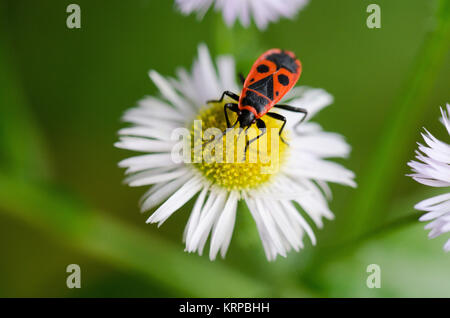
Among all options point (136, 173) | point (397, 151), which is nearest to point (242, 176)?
point (136, 173)

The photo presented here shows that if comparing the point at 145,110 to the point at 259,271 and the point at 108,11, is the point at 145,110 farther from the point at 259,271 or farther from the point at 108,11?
the point at 108,11

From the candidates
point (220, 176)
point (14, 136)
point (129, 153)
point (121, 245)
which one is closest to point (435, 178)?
point (220, 176)

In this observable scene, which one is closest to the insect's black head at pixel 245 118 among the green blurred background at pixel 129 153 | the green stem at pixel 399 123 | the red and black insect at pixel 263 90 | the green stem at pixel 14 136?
the red and black insect at pixel 263 90

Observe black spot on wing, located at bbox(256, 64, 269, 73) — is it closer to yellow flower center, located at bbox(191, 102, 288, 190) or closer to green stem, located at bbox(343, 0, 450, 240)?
yellow flower center, located at bbox(191, 102, 288, 190)

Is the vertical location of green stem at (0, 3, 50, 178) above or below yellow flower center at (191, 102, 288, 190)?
above

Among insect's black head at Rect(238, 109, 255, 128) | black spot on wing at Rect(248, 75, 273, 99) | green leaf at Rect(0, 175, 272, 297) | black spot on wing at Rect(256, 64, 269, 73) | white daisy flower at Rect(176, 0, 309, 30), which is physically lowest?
green leaf at Rect(0, 175, 272, 297)

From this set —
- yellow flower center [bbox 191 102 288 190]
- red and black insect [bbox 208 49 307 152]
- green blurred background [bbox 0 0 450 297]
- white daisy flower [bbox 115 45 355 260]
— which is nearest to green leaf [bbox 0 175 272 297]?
green blurred background [bbox 0 0 450 297]

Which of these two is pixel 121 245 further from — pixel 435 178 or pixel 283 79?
pixel 435 178

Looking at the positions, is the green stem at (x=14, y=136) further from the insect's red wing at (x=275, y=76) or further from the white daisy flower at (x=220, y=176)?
the insect's red wing at (x=275, y=76)

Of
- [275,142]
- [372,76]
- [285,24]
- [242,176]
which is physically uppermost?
[285,24]
